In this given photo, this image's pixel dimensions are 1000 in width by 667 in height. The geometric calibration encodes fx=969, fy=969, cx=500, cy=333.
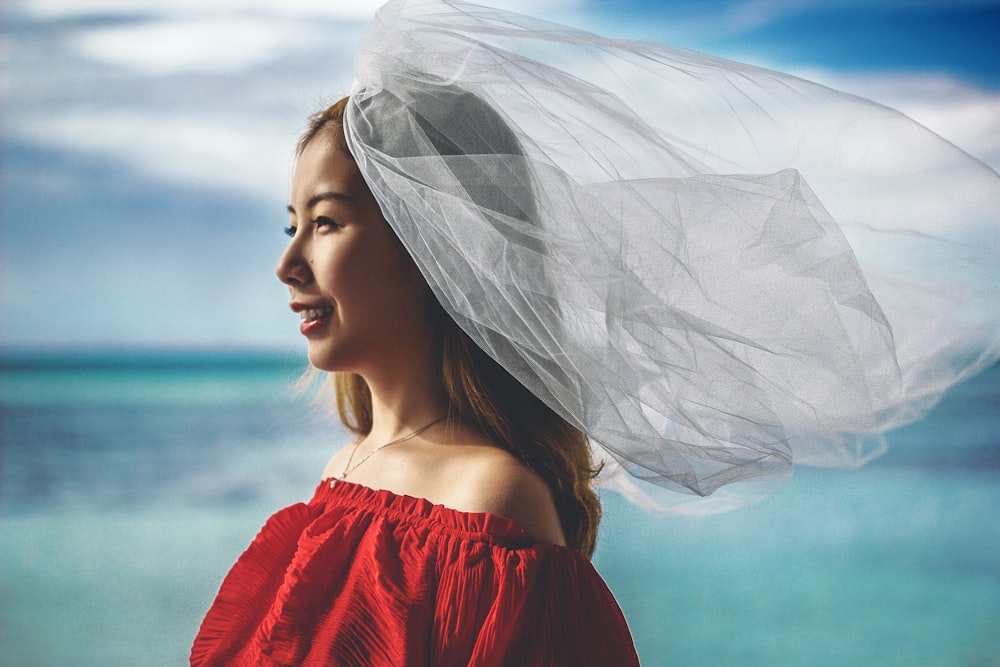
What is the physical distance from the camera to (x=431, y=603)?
790 millimetres

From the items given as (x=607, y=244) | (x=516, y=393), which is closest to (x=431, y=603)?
(x=516, y=393)

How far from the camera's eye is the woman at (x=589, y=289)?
30.1 inches

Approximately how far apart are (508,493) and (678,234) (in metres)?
0.26

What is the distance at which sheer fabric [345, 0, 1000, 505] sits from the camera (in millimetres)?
765

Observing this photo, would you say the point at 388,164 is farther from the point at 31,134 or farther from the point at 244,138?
the point at 31,134

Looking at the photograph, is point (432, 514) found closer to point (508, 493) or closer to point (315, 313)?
point (508, 493)

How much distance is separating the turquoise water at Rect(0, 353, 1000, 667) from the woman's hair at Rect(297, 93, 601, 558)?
1155 millimetres

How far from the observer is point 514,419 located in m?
0.91

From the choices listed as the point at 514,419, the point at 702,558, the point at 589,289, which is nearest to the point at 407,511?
the point at 514,419

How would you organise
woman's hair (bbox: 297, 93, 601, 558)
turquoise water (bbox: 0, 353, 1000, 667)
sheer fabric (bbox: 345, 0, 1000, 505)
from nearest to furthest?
1. sheer fabric (bbox: 345, 0, 1000, 505)
2. woman's hair (bbox: 297, 93, 601, 558)
3. turquoise water (bbox: 0, 353, 1000, 667)

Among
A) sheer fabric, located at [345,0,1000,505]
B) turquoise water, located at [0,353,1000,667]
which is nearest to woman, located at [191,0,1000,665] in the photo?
sheer fabric, located at [345,0,1000,505]

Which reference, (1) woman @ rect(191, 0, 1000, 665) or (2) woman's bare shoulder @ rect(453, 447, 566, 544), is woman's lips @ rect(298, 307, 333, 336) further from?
(2) woman's bare shoulder @ rect(453, 447, 566, 544)

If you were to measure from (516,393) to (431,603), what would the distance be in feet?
0.72

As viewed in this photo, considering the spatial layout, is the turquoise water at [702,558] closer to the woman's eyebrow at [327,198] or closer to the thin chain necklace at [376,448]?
the thin chain necklace at [376,448]
